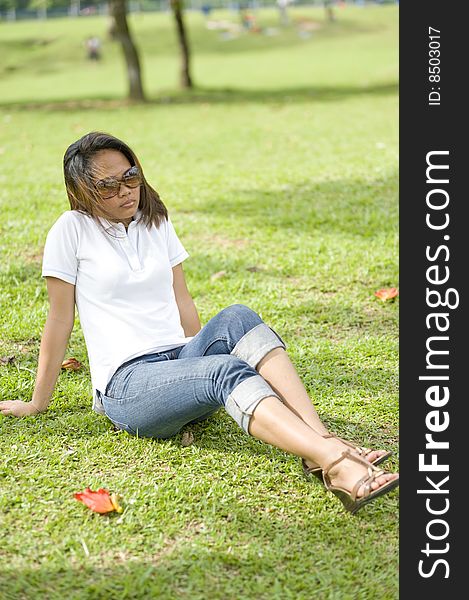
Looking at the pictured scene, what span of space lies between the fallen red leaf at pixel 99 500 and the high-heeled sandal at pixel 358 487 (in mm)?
678

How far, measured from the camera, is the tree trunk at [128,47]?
15961 millimetres

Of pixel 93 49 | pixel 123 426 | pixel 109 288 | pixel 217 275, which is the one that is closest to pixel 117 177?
pixel 109 288

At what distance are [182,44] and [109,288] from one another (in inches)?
635

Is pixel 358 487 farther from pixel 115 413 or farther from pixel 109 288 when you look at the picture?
pixel 109 288

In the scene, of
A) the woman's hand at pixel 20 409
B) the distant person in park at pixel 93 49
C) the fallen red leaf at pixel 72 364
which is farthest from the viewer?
the distant person in park at pixel 93 49

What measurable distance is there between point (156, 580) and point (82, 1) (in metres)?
52.3

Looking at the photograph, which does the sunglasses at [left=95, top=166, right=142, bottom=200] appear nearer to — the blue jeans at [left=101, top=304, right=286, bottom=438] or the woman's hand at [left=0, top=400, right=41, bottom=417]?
the blue jeans at [left=101, top=304, right=286, bottom=438]

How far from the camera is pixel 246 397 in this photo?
2.95 m

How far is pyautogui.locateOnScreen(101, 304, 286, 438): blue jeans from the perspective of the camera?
2998mm

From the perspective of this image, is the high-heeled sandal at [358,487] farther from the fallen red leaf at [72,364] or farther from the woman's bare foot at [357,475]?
the fallen red leaf at [72,364]

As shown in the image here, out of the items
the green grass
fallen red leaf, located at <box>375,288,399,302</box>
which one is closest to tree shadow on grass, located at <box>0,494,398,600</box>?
the green grass

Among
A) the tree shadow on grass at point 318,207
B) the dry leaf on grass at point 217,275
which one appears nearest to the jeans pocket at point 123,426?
the dry leaf on grass at point 217,275

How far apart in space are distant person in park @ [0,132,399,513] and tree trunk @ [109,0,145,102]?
13.3 meters

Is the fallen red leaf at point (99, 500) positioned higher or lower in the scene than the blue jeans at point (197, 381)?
lower
